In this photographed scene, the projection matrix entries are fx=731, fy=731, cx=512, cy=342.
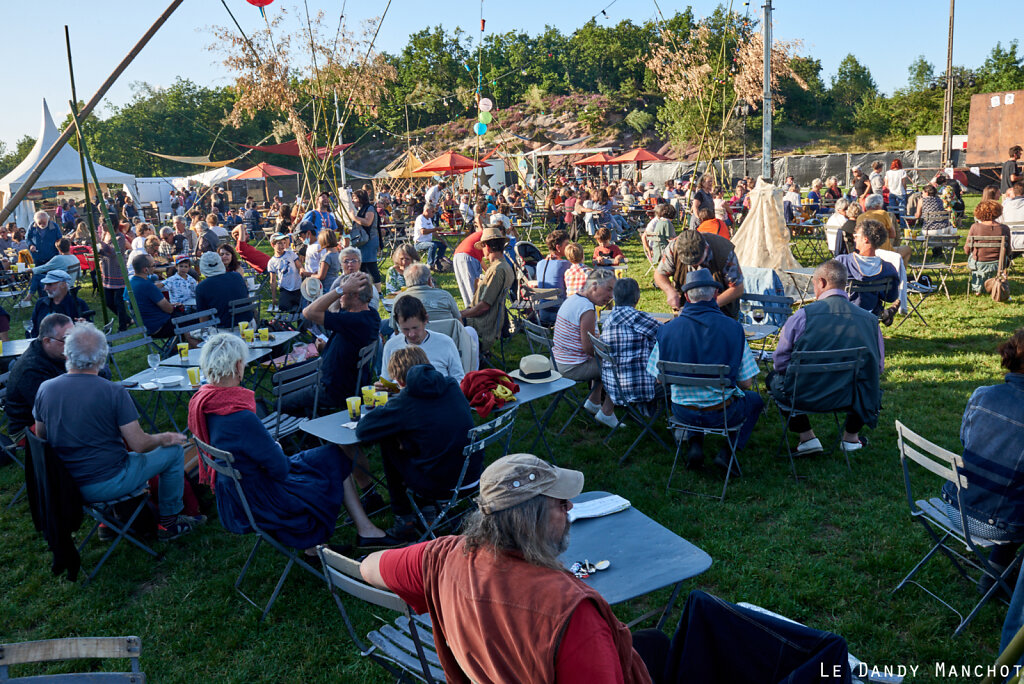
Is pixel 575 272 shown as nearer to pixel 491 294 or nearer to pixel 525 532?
pixel 491 294

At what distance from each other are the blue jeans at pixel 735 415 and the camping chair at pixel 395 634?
9.22ft

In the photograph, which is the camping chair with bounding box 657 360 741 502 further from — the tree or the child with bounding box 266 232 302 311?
the tree

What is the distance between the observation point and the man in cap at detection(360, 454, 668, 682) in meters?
1.86

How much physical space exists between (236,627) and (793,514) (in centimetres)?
338

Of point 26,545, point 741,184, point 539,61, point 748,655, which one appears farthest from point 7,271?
point 539,61

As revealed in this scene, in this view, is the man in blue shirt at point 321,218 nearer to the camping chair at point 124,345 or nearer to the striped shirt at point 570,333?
the camping chair at point 124,345

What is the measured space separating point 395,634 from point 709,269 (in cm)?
496

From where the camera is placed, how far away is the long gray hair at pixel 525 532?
196cm

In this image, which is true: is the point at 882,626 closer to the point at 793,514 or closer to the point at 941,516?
the point at 941,516

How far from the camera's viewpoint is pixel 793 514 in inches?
184

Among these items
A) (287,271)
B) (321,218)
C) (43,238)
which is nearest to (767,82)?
(321,218)

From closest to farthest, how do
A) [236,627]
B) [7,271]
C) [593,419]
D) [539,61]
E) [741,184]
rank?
[236,627]
[593,419]
[7,271]
[741,184]
[539,61]

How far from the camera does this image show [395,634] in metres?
2.72

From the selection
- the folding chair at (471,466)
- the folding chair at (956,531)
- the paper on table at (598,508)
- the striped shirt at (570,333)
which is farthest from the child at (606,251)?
the paper on table at (598,508)
